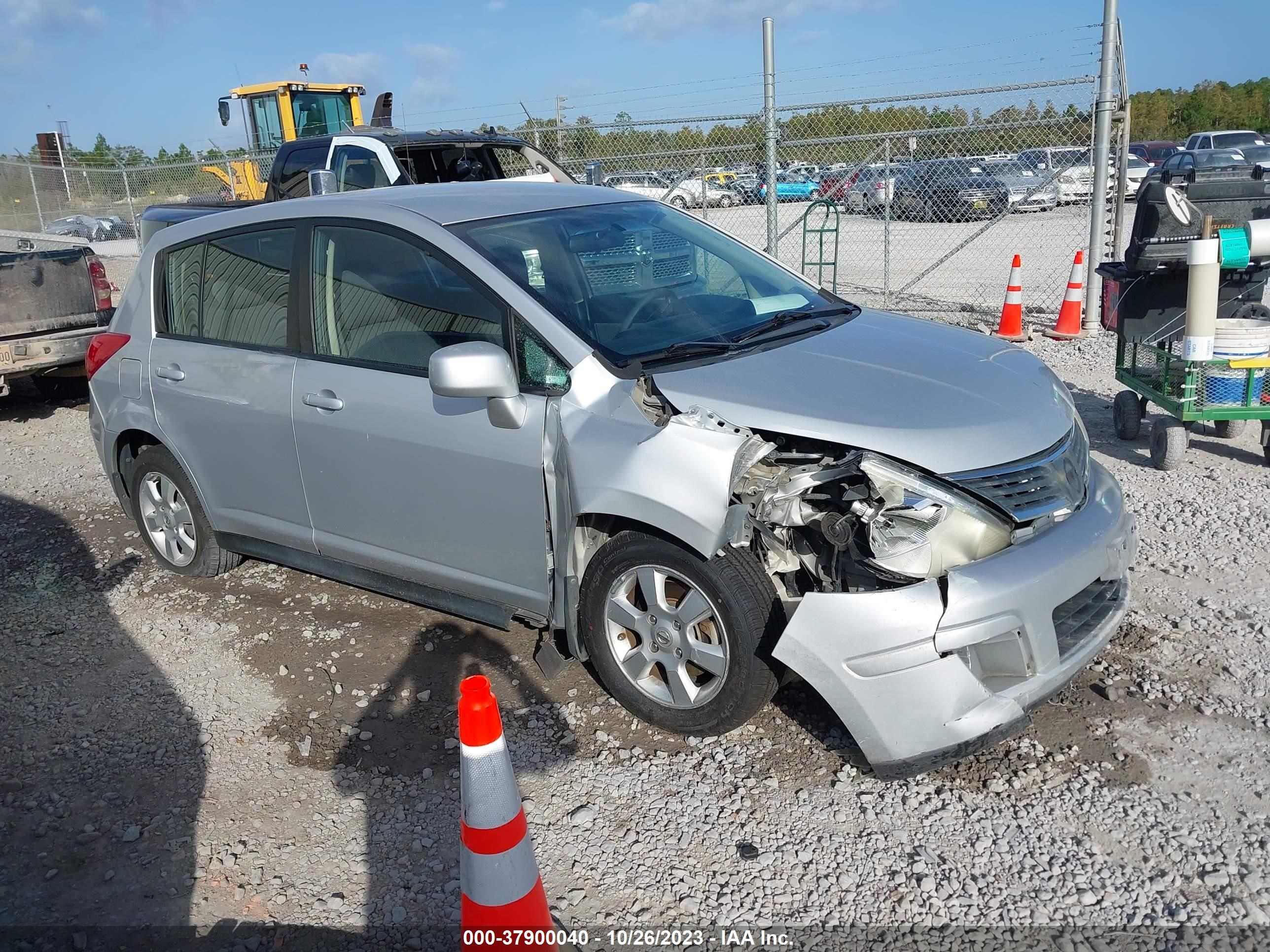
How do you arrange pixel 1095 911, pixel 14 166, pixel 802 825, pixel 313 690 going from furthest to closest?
pixel 14 166, pixel 313 690, pixel 802 825, pixel 1095 911

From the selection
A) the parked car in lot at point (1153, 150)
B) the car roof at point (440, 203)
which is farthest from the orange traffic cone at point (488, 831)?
the parked car in lot at point (1153, 150)

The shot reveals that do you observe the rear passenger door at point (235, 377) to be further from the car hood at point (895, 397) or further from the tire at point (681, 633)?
the car hood at point (895, 397)

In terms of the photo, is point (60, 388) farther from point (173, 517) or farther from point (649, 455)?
point (649, 455)

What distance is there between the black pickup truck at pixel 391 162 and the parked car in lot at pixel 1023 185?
4.88 metres

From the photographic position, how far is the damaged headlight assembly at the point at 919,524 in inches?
116

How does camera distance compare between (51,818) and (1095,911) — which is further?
(51,818)

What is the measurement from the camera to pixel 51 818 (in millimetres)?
3330

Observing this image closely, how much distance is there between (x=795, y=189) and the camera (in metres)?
15.2

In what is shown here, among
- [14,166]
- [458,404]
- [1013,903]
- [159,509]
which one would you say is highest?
[14,166]

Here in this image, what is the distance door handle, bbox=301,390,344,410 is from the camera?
3984mm

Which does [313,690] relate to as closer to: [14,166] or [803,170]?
[803,170]

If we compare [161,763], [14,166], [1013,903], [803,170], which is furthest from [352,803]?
[14,166]

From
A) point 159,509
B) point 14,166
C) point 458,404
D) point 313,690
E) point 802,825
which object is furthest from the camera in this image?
point 14,166

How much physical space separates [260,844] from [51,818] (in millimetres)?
766
